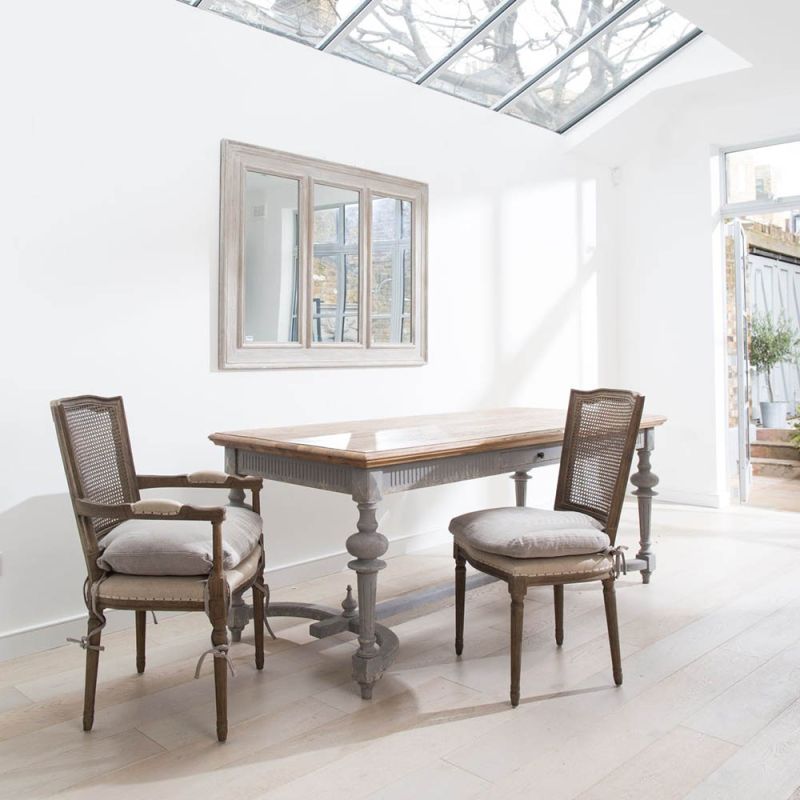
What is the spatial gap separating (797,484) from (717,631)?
368 cm

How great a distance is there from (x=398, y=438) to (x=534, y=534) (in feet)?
2.01

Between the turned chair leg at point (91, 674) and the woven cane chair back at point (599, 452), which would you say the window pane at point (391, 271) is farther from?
the turned chair leg at point (91, 674)

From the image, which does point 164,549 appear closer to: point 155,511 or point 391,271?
point 155,511

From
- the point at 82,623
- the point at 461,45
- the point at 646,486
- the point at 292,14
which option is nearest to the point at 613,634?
the point at 646,486

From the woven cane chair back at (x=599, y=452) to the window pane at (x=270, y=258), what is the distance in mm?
1430

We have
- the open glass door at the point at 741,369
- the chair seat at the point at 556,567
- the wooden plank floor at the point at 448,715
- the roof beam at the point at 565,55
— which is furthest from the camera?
the open glass door at the point at 741,369

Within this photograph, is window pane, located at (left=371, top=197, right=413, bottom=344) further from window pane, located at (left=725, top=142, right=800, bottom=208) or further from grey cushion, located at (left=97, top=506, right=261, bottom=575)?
window pane, located at (left=725, top=142, right=800, bottom=208)

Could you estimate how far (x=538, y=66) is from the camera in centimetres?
468

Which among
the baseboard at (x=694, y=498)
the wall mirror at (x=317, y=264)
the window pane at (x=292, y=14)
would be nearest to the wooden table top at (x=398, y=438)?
the wall mirror at (x=317, y=264)

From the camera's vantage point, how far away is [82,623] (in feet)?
10.1

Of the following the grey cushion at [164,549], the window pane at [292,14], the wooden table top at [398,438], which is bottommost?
the grey cushion at [164,549]

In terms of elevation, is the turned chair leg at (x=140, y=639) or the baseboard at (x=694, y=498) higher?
the baseboard at (x=694, y=498)

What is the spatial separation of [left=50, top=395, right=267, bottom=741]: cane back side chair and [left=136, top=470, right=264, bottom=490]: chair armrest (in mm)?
91

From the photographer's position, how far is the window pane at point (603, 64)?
4621 millimetres
